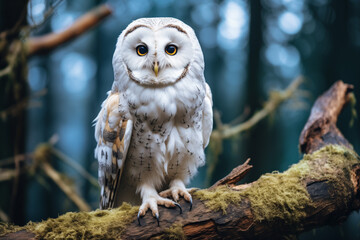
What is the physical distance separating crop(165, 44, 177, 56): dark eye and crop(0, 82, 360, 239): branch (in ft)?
2.09

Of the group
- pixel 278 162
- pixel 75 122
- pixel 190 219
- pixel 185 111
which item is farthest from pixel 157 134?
pixel 75 122

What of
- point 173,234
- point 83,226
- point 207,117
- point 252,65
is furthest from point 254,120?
point 83,226

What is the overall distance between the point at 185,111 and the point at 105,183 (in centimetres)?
58

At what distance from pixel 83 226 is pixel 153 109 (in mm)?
549

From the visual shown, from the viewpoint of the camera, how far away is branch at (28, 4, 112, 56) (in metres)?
2.18

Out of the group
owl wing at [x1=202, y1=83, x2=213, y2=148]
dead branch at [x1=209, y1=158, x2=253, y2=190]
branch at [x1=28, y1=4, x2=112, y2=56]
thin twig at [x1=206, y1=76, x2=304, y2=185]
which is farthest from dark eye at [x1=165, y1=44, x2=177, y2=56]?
branch at [x1=28, y1=4, x2=112, y2=56]

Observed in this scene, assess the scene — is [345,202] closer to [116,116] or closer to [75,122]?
[116,116]

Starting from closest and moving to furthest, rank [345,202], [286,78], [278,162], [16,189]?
[345,202], [16,189], [278,162], [286,78]

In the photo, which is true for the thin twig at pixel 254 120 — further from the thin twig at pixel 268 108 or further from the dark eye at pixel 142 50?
the dark eye at pixel 142 50

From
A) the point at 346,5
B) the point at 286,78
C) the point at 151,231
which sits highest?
the point at 346,5

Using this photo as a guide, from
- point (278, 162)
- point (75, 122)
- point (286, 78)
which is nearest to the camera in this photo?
point (278, 162)

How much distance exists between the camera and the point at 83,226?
98 centimetres

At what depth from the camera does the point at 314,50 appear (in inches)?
95.2

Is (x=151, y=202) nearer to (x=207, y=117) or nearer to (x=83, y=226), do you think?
(x=83, y=226)
